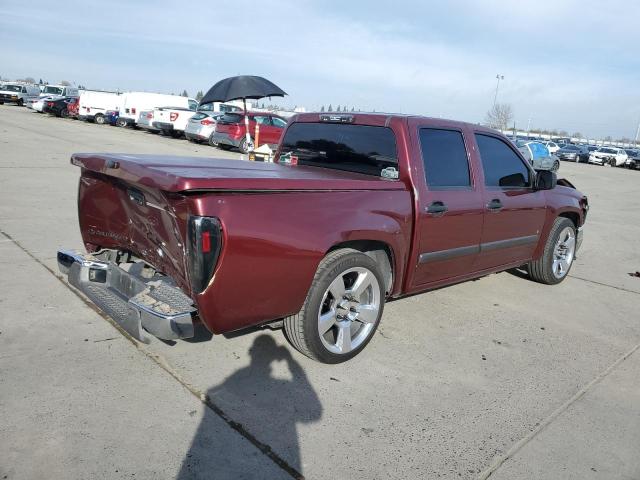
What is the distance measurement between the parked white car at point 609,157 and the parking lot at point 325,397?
40.4 metres

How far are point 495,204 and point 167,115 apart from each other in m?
21.7

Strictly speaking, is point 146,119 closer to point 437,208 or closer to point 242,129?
point 242,129

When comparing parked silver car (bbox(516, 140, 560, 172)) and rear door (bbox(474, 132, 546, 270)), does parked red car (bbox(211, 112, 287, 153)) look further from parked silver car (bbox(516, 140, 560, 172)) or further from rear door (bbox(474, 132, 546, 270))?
rear door (bbox(474, 132, 546, 270))

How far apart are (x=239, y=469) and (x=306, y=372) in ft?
3.44

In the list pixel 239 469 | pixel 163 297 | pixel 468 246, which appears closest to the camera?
pixel 239 469

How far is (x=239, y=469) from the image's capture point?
256cm

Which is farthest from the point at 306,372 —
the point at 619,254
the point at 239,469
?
the point at 619,254

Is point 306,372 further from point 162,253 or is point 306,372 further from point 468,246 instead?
point 468,246

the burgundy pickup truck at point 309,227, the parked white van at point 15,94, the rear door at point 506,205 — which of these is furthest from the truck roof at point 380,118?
the parked white van at point 15,94

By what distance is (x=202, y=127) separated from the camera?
836 inches

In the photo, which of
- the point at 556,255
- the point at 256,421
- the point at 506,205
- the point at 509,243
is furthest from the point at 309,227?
the point at 556,255

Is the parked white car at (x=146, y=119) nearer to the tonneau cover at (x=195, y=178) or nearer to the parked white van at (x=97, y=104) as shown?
the parked white van at (x=97, y=104)

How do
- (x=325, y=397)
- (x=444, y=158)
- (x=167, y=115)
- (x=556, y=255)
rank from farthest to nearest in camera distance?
(x=167, y=115), (x=556, y=255), (x=444, y=158), (x=325, y=397)

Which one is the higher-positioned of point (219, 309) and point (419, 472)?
point (219, 309)
